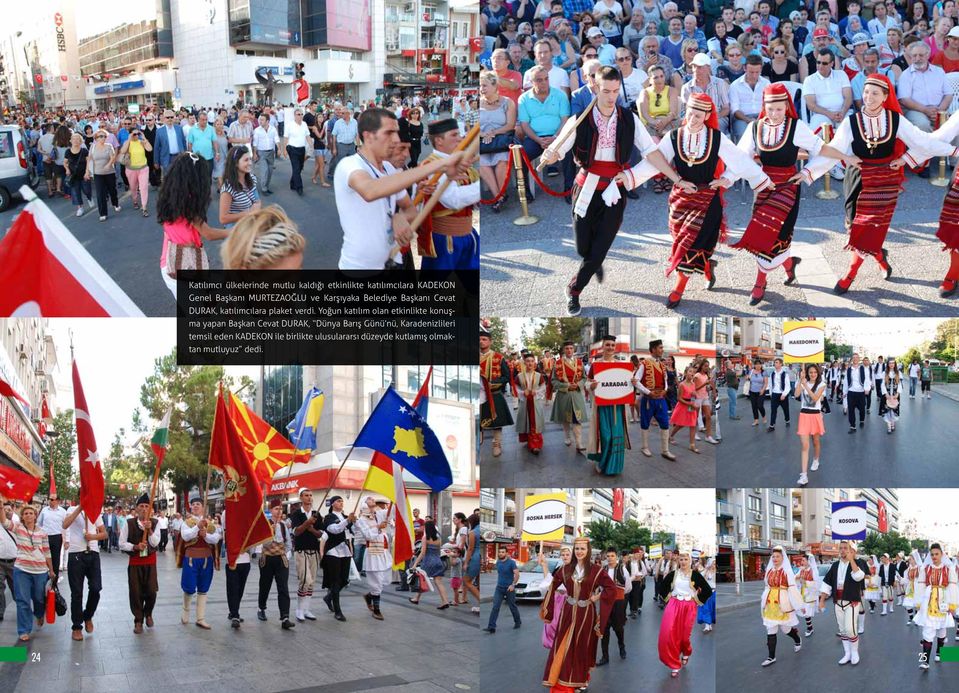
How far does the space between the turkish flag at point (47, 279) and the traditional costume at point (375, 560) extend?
90.3 inches

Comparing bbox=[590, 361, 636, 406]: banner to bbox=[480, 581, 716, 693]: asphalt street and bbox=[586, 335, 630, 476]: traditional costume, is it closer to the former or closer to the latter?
bbox=[586, 335, 630, 476]: traditional costume

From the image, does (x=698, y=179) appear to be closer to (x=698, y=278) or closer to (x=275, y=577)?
(x=698, y=278)

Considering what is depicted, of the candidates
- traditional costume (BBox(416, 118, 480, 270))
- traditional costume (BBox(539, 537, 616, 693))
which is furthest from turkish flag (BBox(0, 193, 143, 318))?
traditional costume (BBox(539, 537, 616, 693))

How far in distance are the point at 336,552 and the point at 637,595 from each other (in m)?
2.11

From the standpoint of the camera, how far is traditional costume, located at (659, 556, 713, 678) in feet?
15.2

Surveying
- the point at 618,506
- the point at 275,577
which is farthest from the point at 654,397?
the point at 275,577

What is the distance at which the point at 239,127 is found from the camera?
500cm

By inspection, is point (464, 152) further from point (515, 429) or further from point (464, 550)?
point (464, 550)

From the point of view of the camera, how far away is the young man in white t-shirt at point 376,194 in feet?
14.2

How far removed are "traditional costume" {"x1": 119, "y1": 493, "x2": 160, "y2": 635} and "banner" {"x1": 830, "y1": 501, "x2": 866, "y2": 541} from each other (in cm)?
385

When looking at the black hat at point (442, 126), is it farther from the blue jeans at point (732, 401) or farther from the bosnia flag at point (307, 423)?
the bosnia flag at point (307, 423)

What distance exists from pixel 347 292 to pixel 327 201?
0.55 metres

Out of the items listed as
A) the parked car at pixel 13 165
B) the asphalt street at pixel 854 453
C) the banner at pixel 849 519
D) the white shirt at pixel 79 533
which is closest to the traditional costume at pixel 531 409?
the asphalt street at pixel 854 453

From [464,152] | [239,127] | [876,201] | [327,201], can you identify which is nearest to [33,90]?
[239,127]
